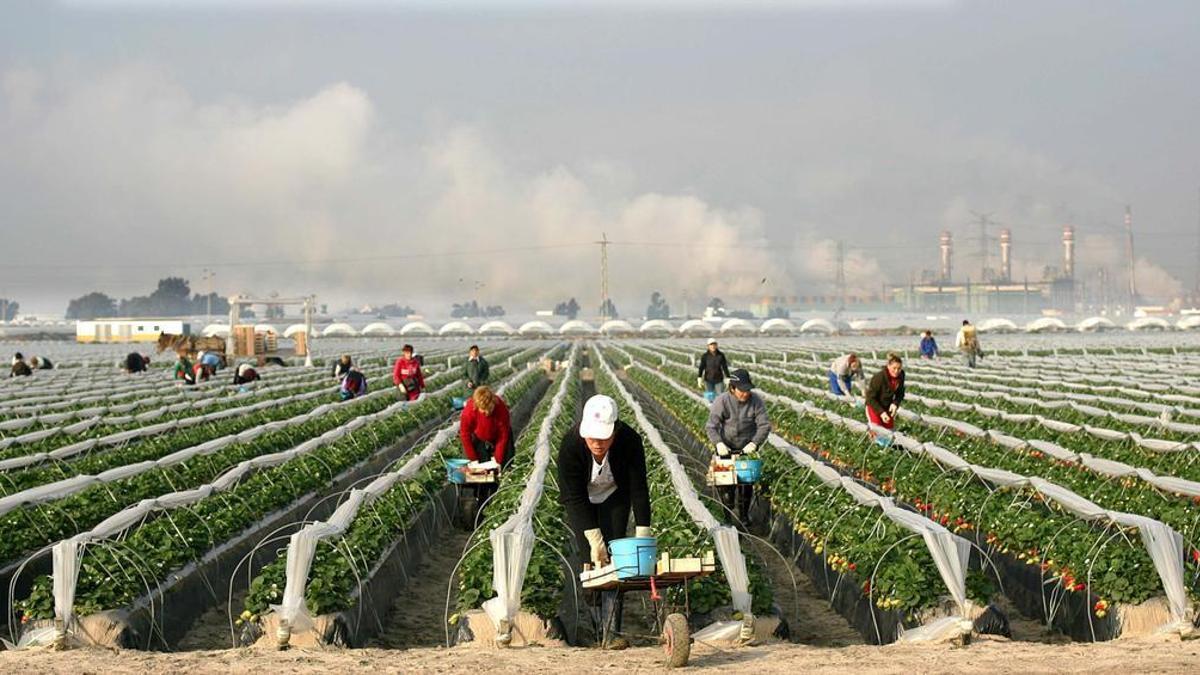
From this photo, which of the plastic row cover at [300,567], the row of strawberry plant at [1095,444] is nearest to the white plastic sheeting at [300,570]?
the plastic row cover at [300,567]

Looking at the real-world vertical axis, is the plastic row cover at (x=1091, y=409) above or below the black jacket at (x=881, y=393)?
below

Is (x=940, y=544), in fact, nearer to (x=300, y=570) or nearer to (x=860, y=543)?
(x=860, y=543)

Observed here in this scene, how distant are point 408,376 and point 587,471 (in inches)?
696

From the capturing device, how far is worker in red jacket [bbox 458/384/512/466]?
13.6 m

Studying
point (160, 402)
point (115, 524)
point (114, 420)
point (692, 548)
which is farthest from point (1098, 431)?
point (160, 402)

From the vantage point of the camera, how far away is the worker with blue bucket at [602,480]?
27.7ft

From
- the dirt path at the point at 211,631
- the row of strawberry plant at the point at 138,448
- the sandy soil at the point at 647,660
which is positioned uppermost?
the row of strawberry plant at the point at 138,448

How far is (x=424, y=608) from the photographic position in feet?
38.5

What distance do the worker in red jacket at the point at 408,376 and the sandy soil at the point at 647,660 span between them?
15754 mm

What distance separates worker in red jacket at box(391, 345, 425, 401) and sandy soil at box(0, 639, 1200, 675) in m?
15.8

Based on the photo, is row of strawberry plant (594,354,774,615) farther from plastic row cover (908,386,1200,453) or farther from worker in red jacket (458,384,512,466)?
plastic row cover (908,386,1200,453)

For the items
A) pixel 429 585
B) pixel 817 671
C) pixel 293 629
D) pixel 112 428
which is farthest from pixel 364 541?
pixel 112 428

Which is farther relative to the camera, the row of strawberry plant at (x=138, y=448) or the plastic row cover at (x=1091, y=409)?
the plastic row cover at (x=1091, y=409)

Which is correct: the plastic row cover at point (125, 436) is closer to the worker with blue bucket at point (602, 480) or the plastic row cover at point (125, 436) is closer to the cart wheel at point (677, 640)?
the worker with blue bucket at point (602, 480)
